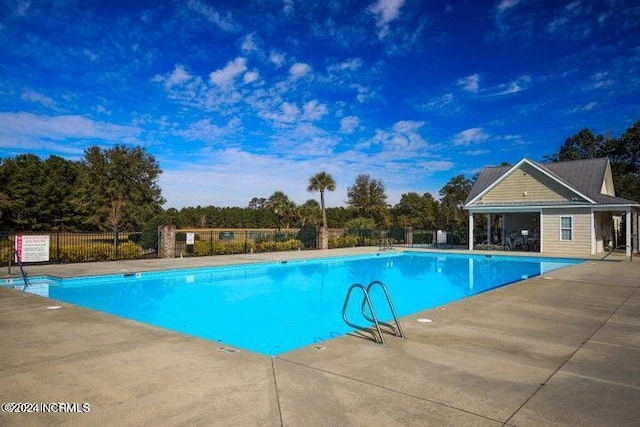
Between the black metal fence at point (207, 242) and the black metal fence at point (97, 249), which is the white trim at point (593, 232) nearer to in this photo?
the black metal fence at point (207, 242)

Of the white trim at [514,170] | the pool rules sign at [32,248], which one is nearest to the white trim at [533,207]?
the white trim at [514,170]

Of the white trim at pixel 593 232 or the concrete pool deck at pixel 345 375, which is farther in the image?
the white trim at pixel 593 232

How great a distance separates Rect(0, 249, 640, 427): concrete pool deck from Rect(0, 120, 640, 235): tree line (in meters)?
24.3

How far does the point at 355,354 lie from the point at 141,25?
509 inches

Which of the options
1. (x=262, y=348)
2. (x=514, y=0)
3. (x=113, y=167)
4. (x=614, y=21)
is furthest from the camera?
(x=113, y=167)

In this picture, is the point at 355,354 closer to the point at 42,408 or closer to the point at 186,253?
the point at 42,408

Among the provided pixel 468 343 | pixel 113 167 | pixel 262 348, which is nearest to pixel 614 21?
pixel 468 343

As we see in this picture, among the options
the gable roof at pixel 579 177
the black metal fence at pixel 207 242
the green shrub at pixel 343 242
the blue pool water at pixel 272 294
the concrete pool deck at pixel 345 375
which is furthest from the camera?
the green shrub at pixel 343 242

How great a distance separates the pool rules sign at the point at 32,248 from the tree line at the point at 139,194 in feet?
47.4

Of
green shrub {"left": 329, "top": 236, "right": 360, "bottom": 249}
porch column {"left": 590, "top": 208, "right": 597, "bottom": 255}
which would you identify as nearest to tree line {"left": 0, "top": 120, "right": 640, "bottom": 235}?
green shrub {"left": 329, "top": 236, "right": 360, "bottom": 249}

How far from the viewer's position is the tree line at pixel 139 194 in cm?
3516

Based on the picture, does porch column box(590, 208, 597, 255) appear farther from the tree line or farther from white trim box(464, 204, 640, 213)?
the tree line

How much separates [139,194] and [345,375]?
39.1 meters

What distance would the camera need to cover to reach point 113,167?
40031mm
